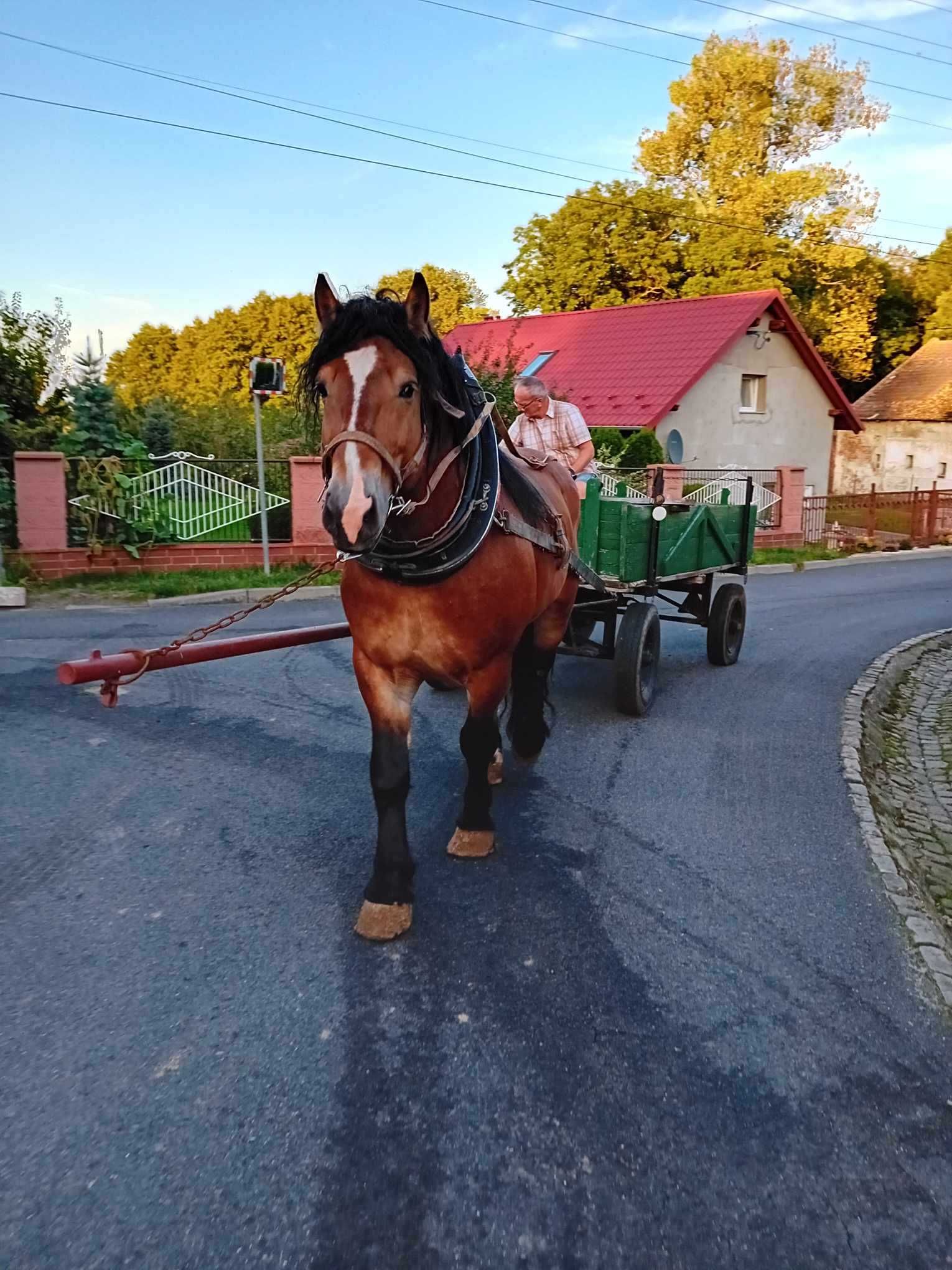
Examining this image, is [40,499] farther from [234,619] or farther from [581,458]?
[234,619]

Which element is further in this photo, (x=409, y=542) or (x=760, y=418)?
(x=760, y=418)

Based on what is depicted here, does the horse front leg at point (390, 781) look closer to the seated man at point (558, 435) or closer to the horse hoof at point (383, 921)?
the horse hoof at point (383, 921)

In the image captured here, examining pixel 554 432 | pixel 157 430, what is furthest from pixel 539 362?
pixel 554 432

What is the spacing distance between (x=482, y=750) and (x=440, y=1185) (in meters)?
1.90

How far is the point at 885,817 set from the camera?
5.20 m

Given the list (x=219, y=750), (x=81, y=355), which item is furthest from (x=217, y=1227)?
(x=81, y=355)

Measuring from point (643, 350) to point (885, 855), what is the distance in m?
22.0

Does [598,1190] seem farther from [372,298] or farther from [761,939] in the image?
[372,298]

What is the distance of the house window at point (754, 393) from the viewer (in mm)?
25531

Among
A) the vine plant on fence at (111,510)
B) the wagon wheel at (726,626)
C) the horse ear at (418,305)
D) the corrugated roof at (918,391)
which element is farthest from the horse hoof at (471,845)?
the corrugated roof at (918,391)

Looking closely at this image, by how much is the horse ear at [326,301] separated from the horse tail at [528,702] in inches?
94.0

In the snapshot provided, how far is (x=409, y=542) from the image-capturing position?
341 centimetres

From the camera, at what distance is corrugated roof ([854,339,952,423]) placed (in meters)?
31.4

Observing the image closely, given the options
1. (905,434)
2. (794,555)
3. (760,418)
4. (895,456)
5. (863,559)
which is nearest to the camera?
(794,555)
